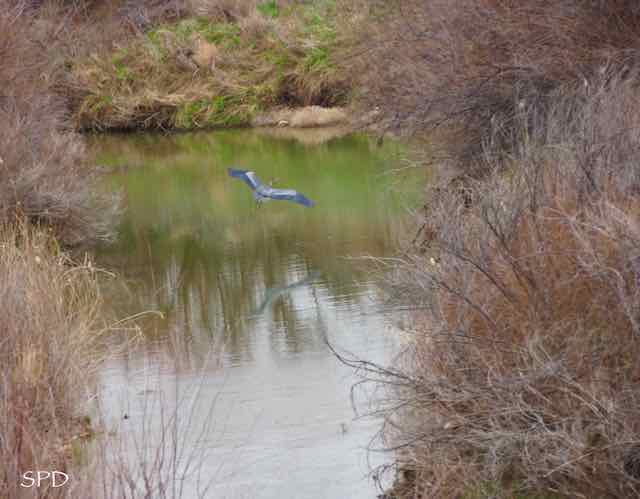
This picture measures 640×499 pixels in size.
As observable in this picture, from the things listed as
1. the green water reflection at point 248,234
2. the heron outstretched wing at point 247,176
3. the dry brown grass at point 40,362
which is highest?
the dry brown grass at point 40,362

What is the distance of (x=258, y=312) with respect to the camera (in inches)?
458

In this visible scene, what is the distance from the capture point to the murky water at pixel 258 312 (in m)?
7.65

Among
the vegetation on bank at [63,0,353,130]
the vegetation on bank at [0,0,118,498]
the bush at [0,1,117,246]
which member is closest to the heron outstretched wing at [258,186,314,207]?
the vegetation on bank at [0,0,118,498]

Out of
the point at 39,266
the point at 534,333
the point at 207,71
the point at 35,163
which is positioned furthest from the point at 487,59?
the point at 207,71

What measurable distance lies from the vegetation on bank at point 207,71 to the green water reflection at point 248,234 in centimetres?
397

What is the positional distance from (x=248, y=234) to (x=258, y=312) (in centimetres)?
387

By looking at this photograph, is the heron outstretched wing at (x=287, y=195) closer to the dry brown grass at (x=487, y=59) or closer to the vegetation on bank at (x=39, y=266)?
the dry brown grass at (x=487, y=59)

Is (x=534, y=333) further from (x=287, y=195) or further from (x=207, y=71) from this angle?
(x=207, y=71)

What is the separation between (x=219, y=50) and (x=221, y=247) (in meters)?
13.9

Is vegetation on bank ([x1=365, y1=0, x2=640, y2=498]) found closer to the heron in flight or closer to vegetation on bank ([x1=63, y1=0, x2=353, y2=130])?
the heron in flight

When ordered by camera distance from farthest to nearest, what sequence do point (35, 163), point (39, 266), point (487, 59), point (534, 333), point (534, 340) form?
point (35, 163) < point (487, 59) < point (39, 266) < point (534, 333) < point (534, 340)

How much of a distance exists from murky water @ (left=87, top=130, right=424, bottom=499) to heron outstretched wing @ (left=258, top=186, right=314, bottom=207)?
29.3 inches

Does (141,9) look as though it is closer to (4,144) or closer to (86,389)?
(4,144)

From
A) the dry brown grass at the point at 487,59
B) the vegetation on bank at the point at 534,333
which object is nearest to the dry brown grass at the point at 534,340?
the vegetation on bank at the point at 534,333
